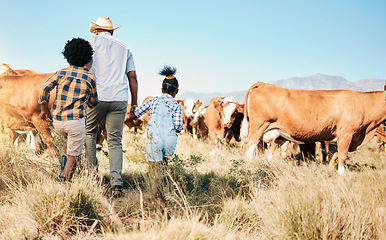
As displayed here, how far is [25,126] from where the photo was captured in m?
7.30

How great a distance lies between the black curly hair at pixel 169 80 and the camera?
14.2ft

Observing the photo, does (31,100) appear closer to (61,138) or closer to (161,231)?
(61,138)

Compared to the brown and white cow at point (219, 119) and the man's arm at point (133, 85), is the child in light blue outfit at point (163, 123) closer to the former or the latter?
the man's arm at point (133, 85)

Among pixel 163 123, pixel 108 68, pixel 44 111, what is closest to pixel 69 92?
pixel 108 68

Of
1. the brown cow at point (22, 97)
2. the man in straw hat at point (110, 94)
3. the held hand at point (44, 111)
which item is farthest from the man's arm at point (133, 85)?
the brown cow at point (22, 97)

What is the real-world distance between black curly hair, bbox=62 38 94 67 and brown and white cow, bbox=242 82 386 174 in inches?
192

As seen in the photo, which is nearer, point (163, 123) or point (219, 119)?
point (163, 123)

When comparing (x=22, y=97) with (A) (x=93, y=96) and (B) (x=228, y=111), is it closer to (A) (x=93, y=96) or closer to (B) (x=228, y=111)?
(A) (x=93, y=96)

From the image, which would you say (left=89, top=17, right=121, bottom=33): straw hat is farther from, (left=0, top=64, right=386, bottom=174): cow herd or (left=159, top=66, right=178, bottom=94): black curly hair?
(left=0, top=64, right=386, bottom=174): cow herd

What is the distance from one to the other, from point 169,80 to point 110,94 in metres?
0.89

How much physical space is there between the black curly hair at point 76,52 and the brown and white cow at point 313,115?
16.0 ft

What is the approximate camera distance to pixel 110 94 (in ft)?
13.4

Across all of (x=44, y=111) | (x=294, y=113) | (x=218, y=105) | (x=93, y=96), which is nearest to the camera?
(x=93, y=96)

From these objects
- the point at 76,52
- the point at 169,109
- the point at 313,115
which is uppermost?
the point at 76,52
